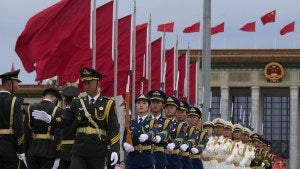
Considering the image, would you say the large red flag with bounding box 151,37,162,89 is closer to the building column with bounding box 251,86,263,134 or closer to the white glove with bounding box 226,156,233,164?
the white glove with bounding box 226,156,233,164

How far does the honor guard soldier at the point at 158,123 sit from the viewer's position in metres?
17.0

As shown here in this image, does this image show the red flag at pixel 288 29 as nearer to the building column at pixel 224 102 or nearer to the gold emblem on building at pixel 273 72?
the gold emblem on building at pixel 273 72

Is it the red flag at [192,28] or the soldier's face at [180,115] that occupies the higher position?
the red flag at [192,28]

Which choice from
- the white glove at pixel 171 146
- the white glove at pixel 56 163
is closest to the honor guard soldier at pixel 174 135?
the white glove at pixel 171 146

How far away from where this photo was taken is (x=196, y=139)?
65.6 feet

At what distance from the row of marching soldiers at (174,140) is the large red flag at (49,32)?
3997 mm

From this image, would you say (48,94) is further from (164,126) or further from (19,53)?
(19,53)

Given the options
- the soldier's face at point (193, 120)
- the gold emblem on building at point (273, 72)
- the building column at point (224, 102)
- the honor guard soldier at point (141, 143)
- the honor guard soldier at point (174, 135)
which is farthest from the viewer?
the building column at point (224, 102)

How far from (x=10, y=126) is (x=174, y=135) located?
5180 mm

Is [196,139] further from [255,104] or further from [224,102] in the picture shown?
[255,104]

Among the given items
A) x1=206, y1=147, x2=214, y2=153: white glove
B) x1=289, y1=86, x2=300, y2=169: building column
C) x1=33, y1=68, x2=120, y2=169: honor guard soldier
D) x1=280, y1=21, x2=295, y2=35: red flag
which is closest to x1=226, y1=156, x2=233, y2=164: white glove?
x1=206, y1=147, x2=214, y2=153: white glove

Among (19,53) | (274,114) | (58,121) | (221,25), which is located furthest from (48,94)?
(274,114)

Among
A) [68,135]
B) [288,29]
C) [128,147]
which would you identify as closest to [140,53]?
[68,135]

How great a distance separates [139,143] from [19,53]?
6536 mm
